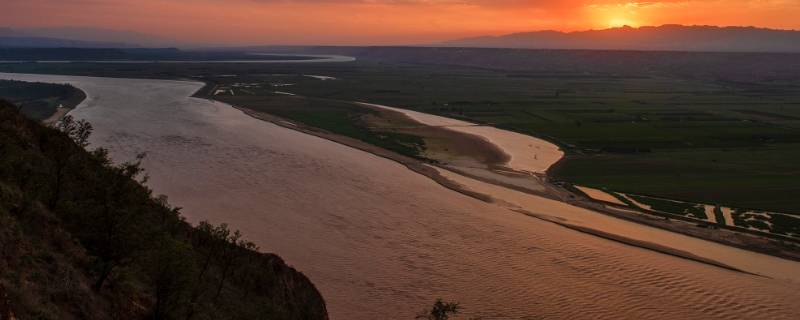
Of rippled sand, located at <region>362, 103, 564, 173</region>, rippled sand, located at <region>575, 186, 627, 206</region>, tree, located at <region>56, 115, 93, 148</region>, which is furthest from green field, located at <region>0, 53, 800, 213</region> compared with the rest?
tree, located at <region>56, 115, 93, 148</region>

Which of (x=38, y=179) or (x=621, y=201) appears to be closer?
(x=38, y=179)

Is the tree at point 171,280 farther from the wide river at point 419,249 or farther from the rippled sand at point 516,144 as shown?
the rippled sand at point 516,144

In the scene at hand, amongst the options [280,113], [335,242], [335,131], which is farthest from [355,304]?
[280,113]

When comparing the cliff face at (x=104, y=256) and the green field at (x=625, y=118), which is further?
the green field at (x=625, y=118)

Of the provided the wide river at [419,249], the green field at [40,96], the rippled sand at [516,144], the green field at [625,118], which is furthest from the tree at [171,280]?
the green field at [40,96]

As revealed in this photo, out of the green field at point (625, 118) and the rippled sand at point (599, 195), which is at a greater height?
the green field at point (625, 118)

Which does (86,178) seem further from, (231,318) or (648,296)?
(648,296)

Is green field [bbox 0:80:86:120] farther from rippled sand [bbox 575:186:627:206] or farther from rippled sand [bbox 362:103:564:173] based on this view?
rippled sand [bbox 575:186:627:206]
